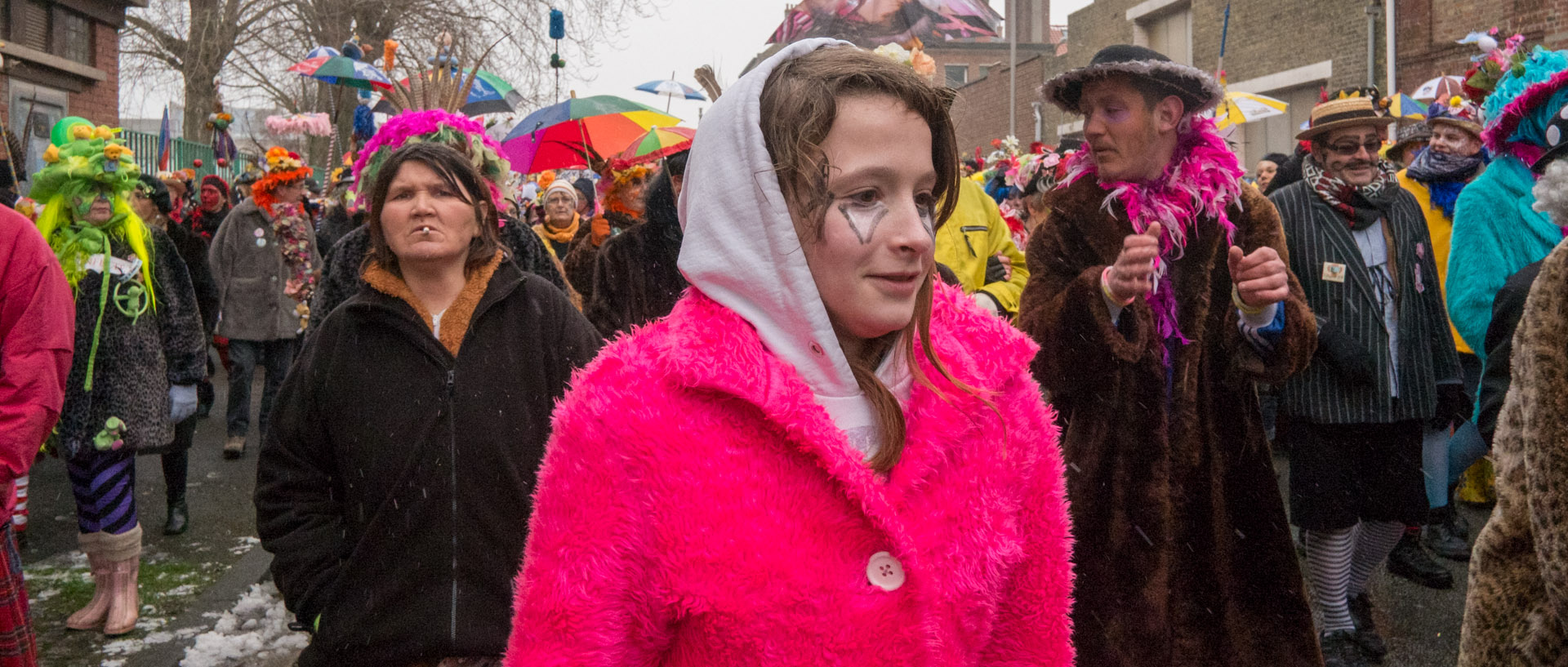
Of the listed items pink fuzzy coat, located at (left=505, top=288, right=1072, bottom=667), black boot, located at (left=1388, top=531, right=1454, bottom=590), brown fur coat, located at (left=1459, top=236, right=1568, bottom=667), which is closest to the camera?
pink fuzzy coat, located at (left=505, top=288, right=1072, bottom=667)

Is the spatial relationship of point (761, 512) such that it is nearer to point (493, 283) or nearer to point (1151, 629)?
point (493, 283)

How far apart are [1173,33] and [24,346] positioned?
85.8 ft

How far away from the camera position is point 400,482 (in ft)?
9.07

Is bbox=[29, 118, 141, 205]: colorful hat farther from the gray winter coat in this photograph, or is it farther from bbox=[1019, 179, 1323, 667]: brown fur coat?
bbox=[1019, 179, 1323, 667]: brown fur coat

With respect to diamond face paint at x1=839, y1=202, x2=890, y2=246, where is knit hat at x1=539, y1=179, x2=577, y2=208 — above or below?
above

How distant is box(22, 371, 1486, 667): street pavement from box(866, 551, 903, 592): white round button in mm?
4137

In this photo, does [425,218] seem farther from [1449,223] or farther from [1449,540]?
[1449,540]

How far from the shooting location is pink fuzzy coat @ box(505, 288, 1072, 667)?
57.2 inches

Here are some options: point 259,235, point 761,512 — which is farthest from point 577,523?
point 259,235

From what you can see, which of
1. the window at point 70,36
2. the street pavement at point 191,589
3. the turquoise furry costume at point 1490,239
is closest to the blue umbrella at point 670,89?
the street pavement at point 191,589

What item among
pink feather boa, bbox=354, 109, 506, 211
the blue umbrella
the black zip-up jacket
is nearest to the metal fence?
the blue umbrella

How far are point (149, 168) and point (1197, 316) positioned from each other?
71.9 ft

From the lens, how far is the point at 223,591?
5.78m

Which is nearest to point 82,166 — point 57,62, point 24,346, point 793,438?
point 24,346
